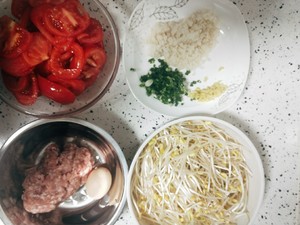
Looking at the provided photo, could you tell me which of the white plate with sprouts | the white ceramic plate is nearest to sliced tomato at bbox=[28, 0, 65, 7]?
the white ceramic plate

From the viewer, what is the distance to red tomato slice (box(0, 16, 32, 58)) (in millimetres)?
1193

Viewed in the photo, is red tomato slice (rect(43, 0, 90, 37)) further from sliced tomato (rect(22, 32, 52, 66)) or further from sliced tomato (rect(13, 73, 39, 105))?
sliced tomato (rect(13, 73, 39, 105))

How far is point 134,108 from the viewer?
4.72 feet

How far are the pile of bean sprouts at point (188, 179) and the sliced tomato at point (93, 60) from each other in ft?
1.00

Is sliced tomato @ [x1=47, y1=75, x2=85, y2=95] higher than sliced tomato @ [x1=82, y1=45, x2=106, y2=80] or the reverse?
the reverse

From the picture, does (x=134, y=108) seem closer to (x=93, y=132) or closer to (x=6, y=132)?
(x=93, y=132)

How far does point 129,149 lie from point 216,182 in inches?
12.4

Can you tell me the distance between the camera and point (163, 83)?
55.2 inches

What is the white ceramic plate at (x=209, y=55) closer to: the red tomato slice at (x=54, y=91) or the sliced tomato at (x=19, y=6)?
the red tomato slice at (x=54, y=91)

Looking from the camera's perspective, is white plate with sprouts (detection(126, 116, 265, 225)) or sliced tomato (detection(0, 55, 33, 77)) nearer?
sliced tomato (detection(0, 55, 33, 77))

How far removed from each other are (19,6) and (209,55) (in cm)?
62

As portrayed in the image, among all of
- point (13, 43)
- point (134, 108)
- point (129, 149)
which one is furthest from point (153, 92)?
point (13, 43)

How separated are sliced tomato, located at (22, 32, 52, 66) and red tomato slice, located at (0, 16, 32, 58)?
1 cm

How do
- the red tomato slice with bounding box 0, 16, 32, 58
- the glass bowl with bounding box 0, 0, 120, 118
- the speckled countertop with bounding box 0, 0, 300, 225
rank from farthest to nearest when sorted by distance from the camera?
the speckled countertop with bounding box 0, 0, 300, 225, the glass bowl with bounding box 0, 0, 120, 118, the red tomato slice with bounding box 0, 16, 32, 58
